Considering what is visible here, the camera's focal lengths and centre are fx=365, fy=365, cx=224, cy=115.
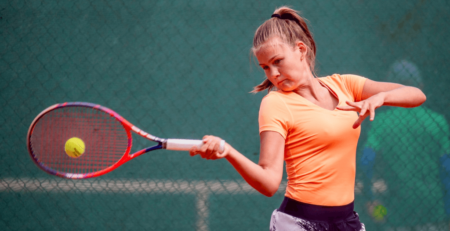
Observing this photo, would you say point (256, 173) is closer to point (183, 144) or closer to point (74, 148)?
point (183, 144)

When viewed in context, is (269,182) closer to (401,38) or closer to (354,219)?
(354,219)

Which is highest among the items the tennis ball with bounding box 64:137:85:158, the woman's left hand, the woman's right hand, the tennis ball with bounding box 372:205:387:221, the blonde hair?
the tennis ball with bounding box 64:137:85:158

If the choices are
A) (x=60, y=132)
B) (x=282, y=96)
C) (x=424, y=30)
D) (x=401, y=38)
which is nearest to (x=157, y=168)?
(x=60, y=132)

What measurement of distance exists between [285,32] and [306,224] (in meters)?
0.68

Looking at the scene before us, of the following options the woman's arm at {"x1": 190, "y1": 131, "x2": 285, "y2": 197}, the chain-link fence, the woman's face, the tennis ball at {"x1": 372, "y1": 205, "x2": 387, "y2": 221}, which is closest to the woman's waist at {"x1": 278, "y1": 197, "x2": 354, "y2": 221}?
the woman's arm at {"x1": 190, "y1": 131, "x2": 285, "y2": 197}

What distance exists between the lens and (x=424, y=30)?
3.52 meters

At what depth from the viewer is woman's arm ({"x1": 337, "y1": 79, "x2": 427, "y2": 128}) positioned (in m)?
1.21

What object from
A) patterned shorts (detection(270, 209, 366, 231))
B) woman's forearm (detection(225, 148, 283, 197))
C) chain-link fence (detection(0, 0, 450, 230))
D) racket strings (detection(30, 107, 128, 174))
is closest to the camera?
woman's forearm (detection(225, 148, 283, 197))

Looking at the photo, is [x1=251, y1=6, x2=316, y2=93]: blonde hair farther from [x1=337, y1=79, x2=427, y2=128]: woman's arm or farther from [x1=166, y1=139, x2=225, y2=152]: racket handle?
[x1=166, y1=139, x2=225, y2=152]: racket handle

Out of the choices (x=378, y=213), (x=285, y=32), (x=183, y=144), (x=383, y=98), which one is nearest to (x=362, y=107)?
(x=383, y=98)

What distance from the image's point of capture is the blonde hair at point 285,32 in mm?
1315

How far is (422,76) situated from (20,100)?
3.81 m

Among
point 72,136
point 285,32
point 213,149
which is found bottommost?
point 213,149

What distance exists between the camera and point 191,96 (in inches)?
135
